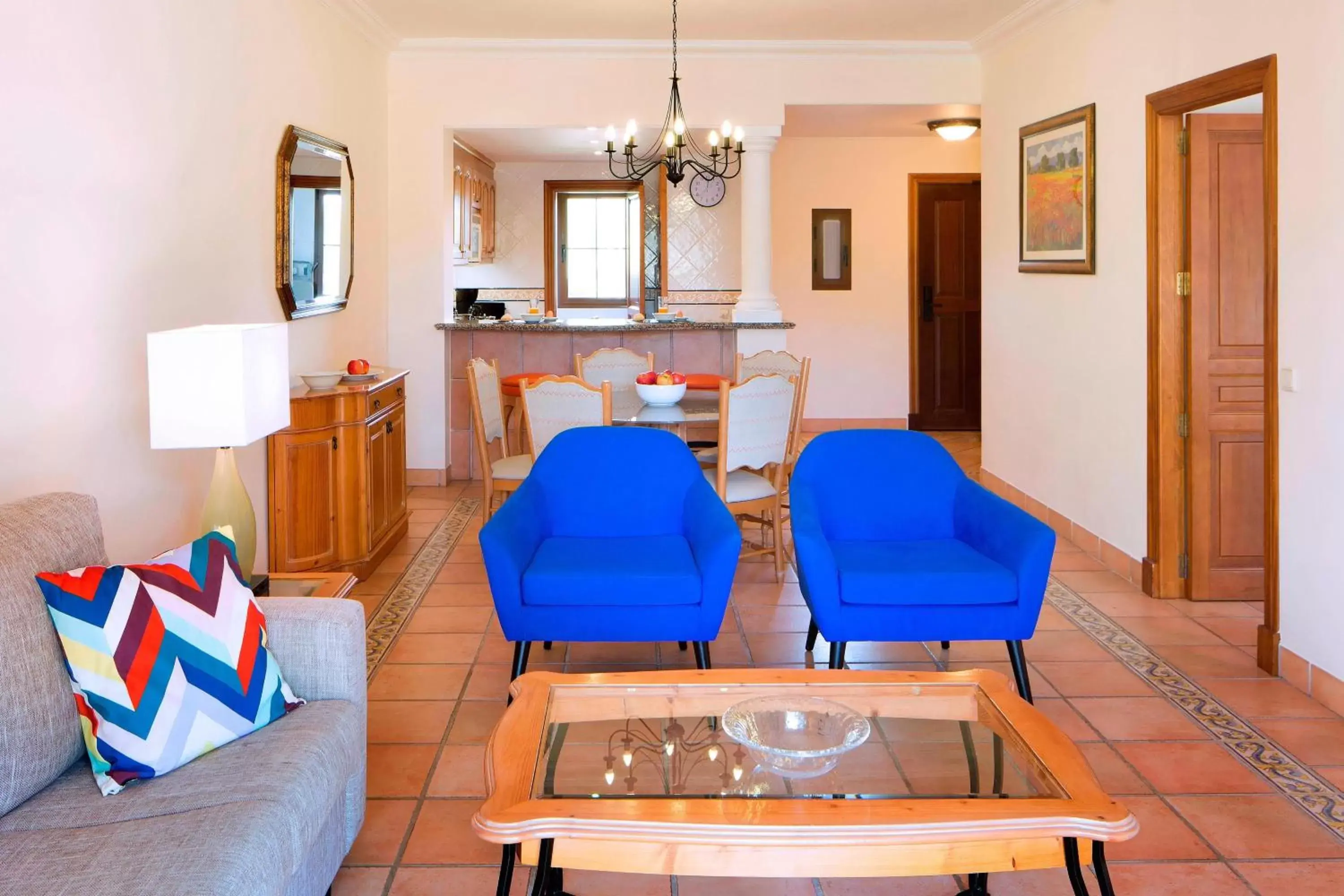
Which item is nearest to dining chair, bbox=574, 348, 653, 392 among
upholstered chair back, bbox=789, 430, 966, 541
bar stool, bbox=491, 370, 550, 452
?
bar stool, bbox=491, 370, 550, 452

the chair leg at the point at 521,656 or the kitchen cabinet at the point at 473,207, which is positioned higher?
the kitchen cabinet at the point at 473,207

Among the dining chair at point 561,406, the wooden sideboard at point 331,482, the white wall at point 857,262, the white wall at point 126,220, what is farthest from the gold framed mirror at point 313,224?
the white wall at point 857,262

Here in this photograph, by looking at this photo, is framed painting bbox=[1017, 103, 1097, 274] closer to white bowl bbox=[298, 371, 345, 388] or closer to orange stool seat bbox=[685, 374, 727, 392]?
orange stool seat bbox=[685, 374, 727, 392]

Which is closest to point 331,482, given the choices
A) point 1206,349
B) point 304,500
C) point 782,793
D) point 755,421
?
point 304,500

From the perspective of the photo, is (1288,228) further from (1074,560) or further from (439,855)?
(439,855)

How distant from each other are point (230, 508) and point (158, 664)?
3.81 ft

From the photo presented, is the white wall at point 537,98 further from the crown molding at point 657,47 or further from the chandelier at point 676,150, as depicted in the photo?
the chandelier at point 676,150

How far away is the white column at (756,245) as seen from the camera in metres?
8.15

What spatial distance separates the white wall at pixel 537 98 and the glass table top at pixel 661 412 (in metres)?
2.45

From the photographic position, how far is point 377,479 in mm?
5633

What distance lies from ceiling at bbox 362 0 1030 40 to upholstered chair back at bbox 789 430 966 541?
339 cm

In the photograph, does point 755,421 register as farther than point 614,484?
Yes

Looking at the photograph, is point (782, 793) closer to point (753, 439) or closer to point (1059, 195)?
point (753, 439)

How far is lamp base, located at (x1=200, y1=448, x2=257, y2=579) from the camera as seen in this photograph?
11.1 ft
